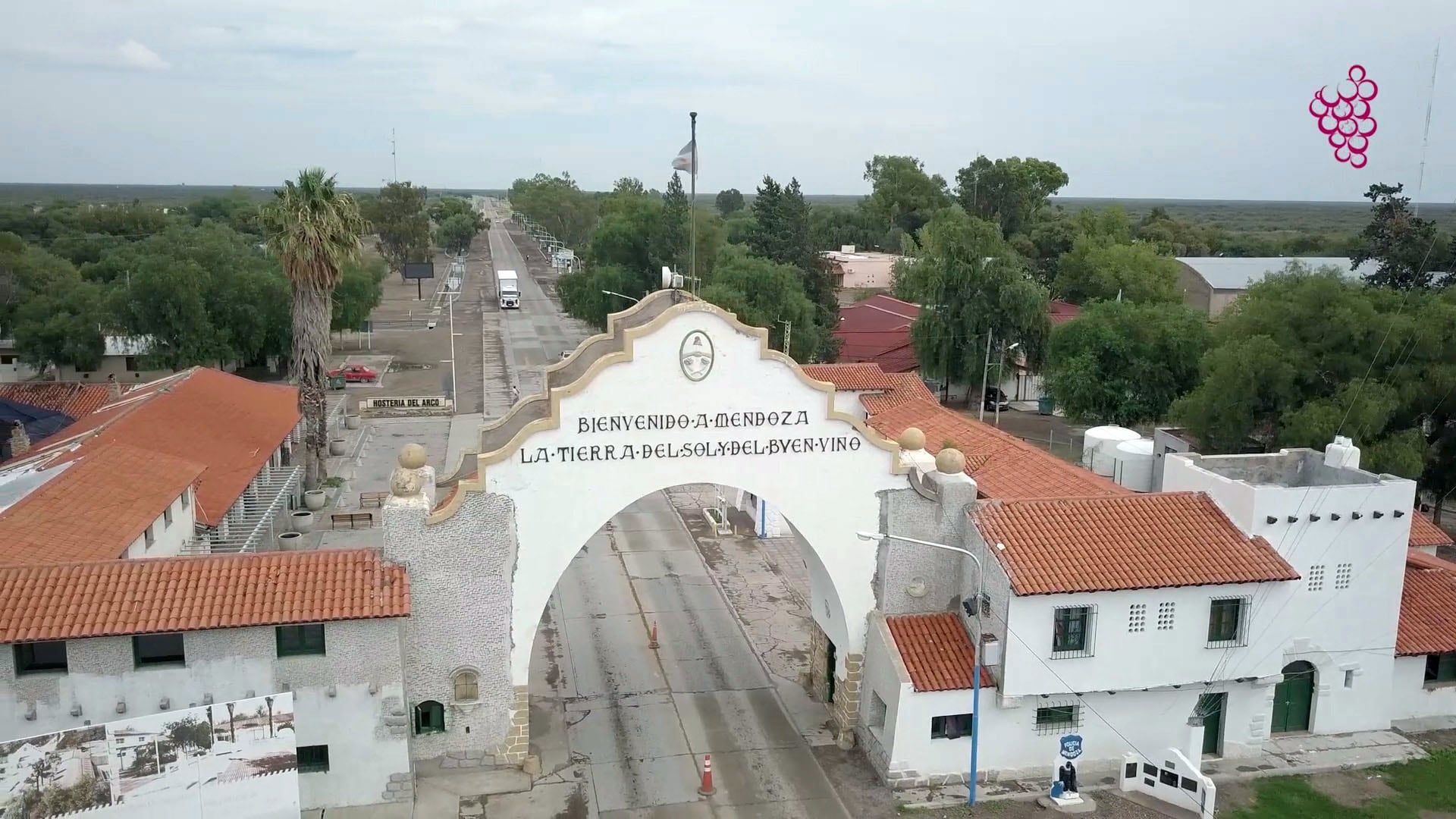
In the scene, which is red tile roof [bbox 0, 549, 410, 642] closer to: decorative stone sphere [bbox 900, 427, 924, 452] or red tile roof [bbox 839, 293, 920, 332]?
decorative stone sphere [bbox 900, 427, 924, 452]

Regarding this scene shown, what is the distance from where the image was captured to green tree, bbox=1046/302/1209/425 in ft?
162

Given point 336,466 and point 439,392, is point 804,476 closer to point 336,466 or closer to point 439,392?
point 336,466

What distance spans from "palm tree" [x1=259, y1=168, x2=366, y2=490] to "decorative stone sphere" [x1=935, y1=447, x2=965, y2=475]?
25.8 meters

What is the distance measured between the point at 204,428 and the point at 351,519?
577 centimetres

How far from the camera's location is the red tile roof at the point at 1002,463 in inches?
1057

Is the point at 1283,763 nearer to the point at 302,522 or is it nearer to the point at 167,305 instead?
the point at 302,522

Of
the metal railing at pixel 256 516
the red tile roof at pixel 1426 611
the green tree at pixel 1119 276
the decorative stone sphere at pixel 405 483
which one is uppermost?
the green tree at pixel 1119 276

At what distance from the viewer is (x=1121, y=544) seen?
22672 mm

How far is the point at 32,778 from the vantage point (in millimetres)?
17312

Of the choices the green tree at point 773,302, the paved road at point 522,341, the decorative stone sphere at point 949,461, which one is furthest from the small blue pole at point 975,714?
the green tree at point 773,302

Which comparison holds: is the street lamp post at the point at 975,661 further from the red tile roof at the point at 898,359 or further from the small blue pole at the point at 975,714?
the red tile roof at the point at 898,359

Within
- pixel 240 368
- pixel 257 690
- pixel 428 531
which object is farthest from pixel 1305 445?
pixel 240 368

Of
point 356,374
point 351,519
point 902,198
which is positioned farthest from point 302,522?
point 902,198

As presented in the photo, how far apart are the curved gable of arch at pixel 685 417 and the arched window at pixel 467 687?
3.34 meters
